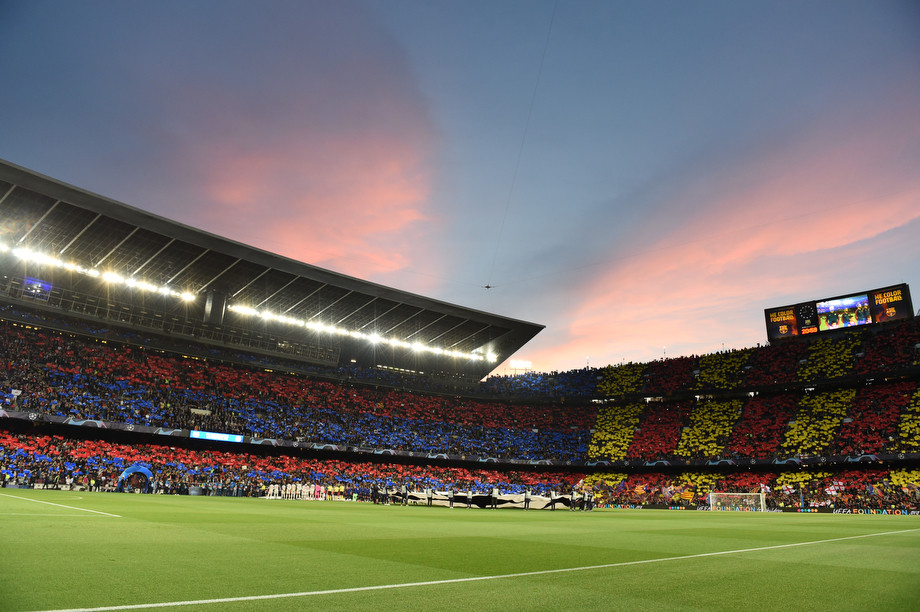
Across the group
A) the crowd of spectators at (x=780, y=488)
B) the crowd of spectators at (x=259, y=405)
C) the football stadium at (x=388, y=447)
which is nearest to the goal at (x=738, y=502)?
the football stadium at (x=388, y=447)

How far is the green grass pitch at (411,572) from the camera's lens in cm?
506

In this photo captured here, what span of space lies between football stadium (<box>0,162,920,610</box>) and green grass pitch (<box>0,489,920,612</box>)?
70 mm

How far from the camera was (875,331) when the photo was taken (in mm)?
55188

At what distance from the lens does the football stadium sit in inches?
259

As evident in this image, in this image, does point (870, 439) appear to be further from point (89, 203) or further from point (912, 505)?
point (89, 203)

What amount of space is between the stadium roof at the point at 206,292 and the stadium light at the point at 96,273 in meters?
0.09

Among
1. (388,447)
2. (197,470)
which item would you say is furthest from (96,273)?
(388,447)

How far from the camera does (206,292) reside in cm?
4975

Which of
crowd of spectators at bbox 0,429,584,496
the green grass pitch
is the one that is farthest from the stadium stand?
the green grass pitch

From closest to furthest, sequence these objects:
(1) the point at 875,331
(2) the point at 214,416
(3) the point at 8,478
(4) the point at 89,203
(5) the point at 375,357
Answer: (3) the point at 8,478
(4) the point at 89,203
(2) the point at 214,416
(1) the point at 875,331
(5) the point at 375,357

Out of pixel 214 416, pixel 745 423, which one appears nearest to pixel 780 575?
pixel 214 416

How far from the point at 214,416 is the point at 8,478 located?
15.2 metres

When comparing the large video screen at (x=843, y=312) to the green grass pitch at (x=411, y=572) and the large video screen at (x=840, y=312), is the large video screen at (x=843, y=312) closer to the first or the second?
the large video screen at (x=840, y=312)

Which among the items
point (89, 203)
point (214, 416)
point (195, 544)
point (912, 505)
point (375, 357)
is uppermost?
point (89, 203)
